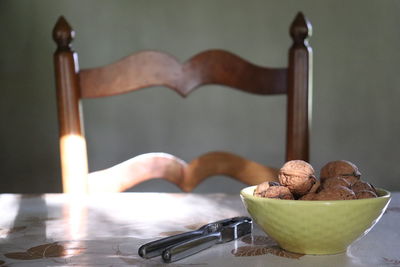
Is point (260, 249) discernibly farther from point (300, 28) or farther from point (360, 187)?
point (300, 28)

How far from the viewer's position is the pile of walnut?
1.82 ft

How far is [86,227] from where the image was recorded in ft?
2.45

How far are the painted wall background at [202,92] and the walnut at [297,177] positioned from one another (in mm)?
2436

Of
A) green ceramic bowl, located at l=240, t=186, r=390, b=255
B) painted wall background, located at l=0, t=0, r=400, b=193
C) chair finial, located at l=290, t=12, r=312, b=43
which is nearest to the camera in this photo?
green ceramic bowl, located at l=240, t=186, r=390, b=255

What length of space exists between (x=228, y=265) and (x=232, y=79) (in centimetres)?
74

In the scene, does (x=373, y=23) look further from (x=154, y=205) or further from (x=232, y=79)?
(x=154, y=205)

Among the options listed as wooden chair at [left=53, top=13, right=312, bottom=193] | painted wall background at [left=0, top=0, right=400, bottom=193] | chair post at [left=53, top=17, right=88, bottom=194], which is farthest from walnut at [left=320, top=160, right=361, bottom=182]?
painted wall background at [left=0, top=0, right=400, bottom=193]

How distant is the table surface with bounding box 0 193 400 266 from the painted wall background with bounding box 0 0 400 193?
6.52ft

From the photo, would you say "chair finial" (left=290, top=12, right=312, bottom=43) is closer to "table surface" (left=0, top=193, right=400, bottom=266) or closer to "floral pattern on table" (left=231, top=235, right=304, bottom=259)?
"table surface" (left=0, top=193, right=400, bottom=266)

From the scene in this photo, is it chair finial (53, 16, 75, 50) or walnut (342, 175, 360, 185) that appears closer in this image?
walnut (342, 175, 360, 185)

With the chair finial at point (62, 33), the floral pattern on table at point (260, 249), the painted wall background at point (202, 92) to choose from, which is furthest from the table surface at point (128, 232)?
the painted wall background at point (202, 92)

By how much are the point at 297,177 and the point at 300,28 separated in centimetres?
62

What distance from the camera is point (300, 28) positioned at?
1122 millimetres

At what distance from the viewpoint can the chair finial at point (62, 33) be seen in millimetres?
1130
